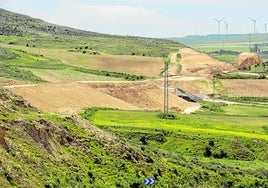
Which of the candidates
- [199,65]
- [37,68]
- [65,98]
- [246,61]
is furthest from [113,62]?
[65,98]

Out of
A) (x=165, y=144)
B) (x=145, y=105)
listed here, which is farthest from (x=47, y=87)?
(x=165, y=144)

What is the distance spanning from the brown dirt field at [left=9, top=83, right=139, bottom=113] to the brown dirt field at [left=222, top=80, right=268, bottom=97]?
3425cm

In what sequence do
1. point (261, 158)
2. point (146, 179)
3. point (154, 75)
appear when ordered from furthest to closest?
point (154, 75) < point (261, 158) < point (146, 179)

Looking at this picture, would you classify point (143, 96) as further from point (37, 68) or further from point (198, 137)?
Answer: point (198, 137)

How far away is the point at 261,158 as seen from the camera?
65.4m

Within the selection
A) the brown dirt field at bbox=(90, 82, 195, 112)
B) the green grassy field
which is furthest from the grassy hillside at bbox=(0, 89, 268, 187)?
the brown dirt field at bbox=(90, 82, 195, 112)

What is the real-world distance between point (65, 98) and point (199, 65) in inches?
3291

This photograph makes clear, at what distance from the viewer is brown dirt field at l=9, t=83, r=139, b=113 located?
8081cm

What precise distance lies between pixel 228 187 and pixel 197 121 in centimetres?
2867

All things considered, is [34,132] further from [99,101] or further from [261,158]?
[99,101]

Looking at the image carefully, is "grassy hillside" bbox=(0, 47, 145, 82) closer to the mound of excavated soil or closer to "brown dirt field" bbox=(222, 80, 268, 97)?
"brown dirt field" bbox=(222, 80, 268, 97)

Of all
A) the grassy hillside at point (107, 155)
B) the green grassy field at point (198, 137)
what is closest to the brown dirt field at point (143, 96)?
the green grassy field at point (198, 137)

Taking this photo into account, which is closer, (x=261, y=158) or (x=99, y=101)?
(x=261, y=158)

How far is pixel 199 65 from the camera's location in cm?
16662
